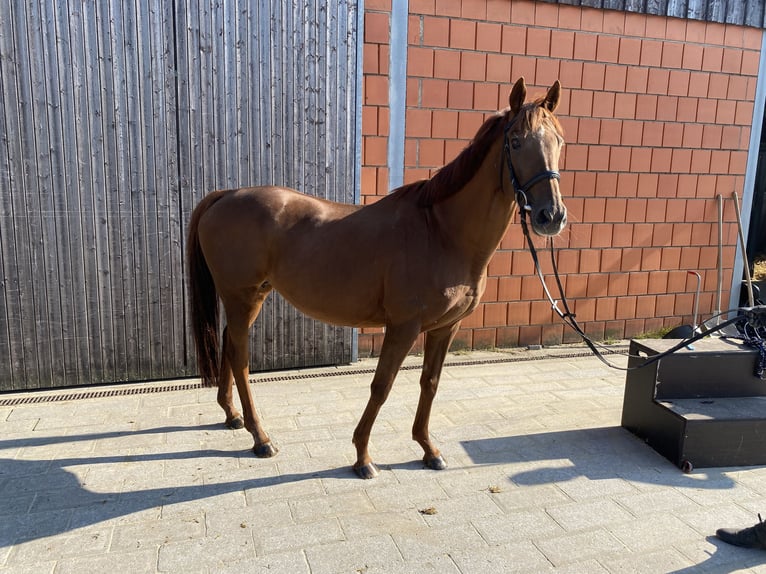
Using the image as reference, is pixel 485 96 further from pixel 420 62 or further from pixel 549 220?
pixel 549 220

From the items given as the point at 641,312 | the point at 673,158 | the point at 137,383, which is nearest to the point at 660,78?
the point at 673,158

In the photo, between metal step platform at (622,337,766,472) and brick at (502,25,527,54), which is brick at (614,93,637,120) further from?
metal step platform at (622,337,766,472)

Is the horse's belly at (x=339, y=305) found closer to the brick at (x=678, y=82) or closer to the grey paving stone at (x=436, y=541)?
the grey paving stone at (x=436, y=541)

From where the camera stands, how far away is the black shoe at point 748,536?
2182 mm

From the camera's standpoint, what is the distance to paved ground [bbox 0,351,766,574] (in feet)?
7.03

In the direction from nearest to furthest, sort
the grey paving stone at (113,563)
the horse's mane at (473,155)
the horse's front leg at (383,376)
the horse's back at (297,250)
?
1. the grey paving stone at (113,563)
2. the horse's mane at (473,155)
3. the horse's front leg at (383,376)
4. the horse's back at (297,250)

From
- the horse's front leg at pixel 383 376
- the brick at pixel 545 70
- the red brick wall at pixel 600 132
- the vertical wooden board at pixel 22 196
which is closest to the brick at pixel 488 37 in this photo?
the red brick wall at pixel 600 132

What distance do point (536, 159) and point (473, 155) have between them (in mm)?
376

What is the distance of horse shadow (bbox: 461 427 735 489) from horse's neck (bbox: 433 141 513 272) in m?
1.15

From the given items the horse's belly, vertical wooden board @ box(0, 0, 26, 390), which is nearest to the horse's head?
the horse's belly

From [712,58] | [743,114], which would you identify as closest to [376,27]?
[712,58]

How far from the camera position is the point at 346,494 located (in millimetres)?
2605

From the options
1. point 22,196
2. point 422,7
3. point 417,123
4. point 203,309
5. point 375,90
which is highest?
point 422,7

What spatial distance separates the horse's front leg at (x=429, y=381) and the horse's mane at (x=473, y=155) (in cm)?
74
